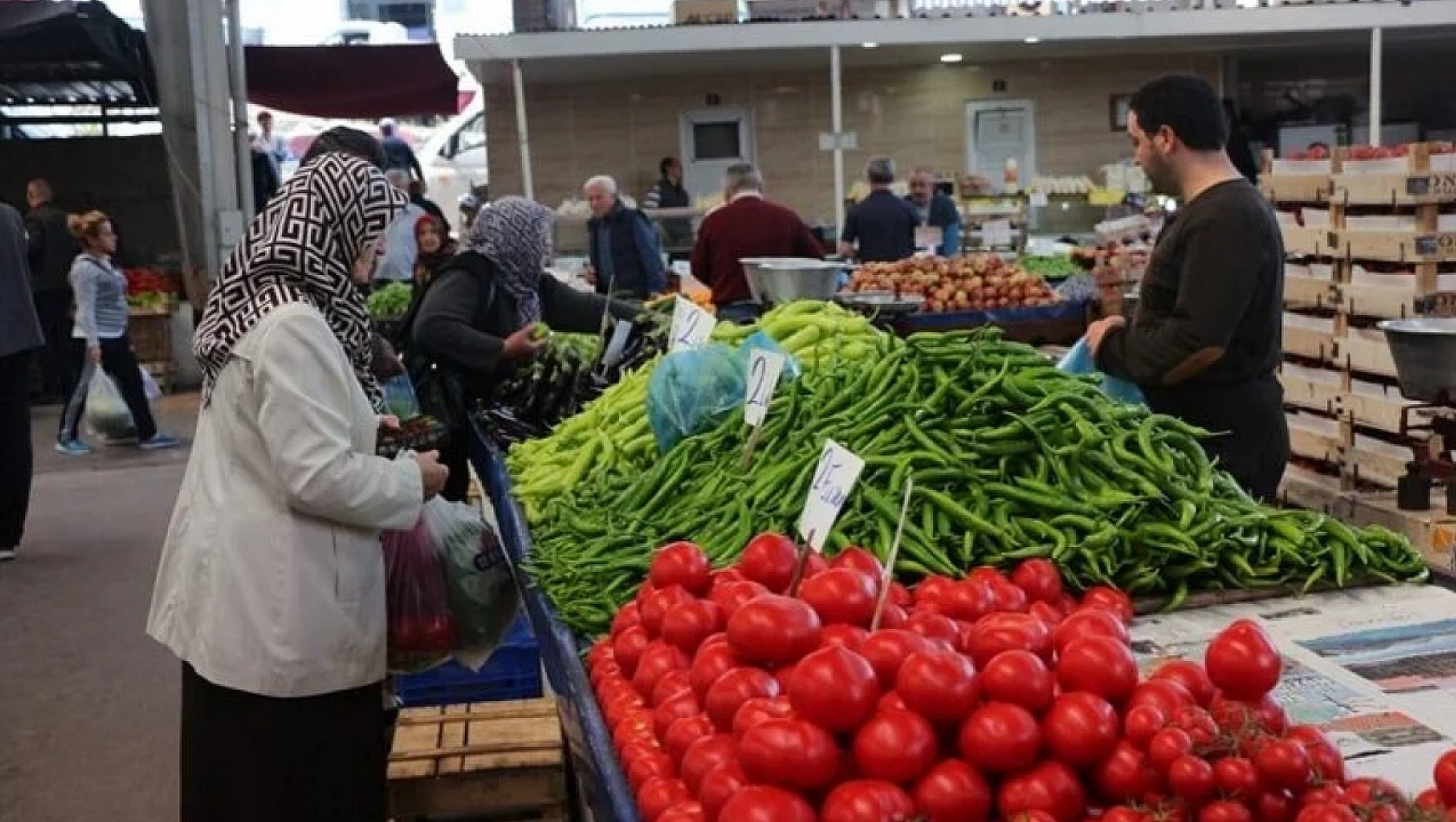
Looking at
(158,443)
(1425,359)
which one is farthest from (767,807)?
(158,443)

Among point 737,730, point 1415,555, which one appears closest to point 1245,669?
point 737,730

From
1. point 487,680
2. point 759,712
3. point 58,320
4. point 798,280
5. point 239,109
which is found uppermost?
point 239,109

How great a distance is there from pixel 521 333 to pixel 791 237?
189 inches

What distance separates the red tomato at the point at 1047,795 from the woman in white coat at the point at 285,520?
164 centimetres

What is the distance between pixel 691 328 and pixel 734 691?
8.33 feet

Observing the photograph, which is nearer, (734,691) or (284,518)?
(734,691)

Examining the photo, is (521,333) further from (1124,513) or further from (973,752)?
(973,752)

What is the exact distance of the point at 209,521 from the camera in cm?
309

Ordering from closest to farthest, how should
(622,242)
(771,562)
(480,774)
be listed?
(771,562) < (480,774) < (622,242)

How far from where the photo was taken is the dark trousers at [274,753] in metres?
3.18

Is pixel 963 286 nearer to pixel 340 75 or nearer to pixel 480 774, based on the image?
pixel 480 774

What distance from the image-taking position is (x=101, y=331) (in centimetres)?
1101

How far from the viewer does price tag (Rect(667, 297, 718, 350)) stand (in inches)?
176

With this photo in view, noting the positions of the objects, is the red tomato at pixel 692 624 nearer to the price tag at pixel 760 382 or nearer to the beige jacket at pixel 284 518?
the beige jacket at pixel 284 518
